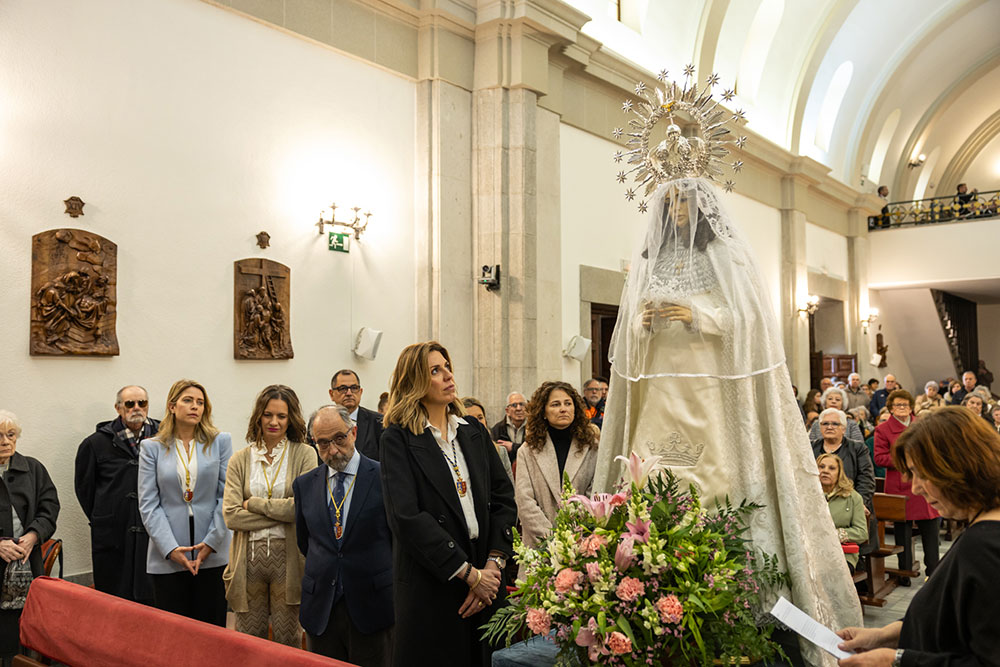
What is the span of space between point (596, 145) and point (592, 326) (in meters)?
2.38

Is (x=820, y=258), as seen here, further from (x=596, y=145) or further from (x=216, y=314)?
(x=216, y=314)

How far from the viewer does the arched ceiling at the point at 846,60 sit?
12.6 metres

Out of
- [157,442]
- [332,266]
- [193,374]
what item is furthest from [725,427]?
[332,266]

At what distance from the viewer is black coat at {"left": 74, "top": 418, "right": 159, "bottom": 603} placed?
5465 millimetres

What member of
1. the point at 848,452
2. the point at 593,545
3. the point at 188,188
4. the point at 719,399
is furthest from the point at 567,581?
the point at 188,188

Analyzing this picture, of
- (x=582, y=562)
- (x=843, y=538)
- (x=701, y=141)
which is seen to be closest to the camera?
(x=582, y=562)

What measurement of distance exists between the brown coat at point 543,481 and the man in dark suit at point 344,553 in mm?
1258

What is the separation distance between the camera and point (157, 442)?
4.74 metres

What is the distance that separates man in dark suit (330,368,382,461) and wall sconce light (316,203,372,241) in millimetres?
2143

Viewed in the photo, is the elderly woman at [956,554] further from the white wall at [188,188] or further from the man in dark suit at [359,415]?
the white wall at [188,188]

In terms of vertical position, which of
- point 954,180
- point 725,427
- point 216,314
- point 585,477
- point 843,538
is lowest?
point 843,538

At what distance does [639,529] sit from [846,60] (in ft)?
55.9

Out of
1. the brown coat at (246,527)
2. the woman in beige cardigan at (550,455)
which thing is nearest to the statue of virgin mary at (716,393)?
the woman in beige cardigan at (550,455)

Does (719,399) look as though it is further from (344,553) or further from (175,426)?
(175,426)
